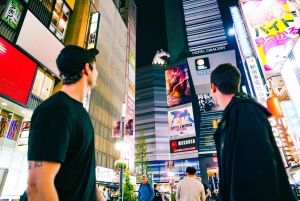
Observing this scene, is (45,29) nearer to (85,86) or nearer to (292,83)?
(85,86)

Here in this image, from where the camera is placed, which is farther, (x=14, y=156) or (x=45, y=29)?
(x=45, y=29)

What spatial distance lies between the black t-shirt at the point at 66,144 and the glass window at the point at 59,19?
17397mm

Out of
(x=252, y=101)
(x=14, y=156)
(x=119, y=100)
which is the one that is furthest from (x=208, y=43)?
(x=252, y=101)

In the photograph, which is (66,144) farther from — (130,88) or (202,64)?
(202,64)

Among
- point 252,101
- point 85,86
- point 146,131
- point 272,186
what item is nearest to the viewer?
point 272,186

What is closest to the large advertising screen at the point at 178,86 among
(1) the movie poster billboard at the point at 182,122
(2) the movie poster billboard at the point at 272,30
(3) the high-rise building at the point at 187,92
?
(3) the high-rise building at the point at 187,92

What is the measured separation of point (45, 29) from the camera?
14164 millimetres

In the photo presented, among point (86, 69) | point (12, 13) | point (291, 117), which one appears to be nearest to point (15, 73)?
point (12, 13)

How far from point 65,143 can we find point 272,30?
42.9ft

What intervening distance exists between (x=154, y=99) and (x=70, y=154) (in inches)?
3100

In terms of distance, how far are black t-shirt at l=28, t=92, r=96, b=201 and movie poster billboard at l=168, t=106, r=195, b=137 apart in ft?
144

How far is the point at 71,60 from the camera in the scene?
164cm

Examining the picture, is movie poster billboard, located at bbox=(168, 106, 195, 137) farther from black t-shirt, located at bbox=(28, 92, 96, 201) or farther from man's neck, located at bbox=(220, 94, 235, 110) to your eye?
black t-shirt, located at bbox=(28, 92, 96, 201)

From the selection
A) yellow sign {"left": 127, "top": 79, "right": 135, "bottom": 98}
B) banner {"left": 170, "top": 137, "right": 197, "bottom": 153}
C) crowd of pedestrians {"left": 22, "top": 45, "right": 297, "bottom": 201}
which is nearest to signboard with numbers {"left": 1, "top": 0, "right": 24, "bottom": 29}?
crowd of pedestrians {"left": 22, "top": 45, "right": 297, "bottom": 201}
